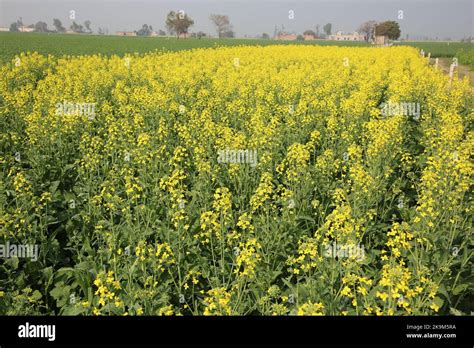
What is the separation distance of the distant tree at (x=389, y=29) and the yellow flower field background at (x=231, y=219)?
3082 inches

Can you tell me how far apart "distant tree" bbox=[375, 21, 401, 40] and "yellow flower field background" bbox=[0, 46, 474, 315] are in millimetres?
78271

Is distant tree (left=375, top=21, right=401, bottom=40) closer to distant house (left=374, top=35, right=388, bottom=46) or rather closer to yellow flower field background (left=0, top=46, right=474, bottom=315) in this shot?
distant house (left=374, top=35, right=388, bottom=46)

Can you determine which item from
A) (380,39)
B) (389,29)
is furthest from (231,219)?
(389,29)

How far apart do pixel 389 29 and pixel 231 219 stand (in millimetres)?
89618

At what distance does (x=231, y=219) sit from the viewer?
19.1 ft

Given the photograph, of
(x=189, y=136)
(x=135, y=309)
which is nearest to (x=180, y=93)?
(x=189, y=136)

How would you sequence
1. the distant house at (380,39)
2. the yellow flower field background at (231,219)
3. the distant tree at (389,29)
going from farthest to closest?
1. the distant tree at (389,29)
2. the distant house at (380,39)
3. the yellow flower field background at (231,219)

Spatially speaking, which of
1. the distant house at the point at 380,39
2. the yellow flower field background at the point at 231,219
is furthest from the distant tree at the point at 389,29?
the yellow flower field background at the point at 231,219

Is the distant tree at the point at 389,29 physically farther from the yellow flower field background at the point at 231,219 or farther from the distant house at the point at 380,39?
the yellow flower field background at the point at 231,219

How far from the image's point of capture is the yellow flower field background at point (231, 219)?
461cm

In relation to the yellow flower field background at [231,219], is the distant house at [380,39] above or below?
above

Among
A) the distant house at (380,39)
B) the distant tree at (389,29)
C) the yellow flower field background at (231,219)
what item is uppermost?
the distant tree at (389,29)

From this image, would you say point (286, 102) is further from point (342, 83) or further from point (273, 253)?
point (273, 253)

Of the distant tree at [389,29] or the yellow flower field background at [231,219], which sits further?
the distant tree at [389,29]
